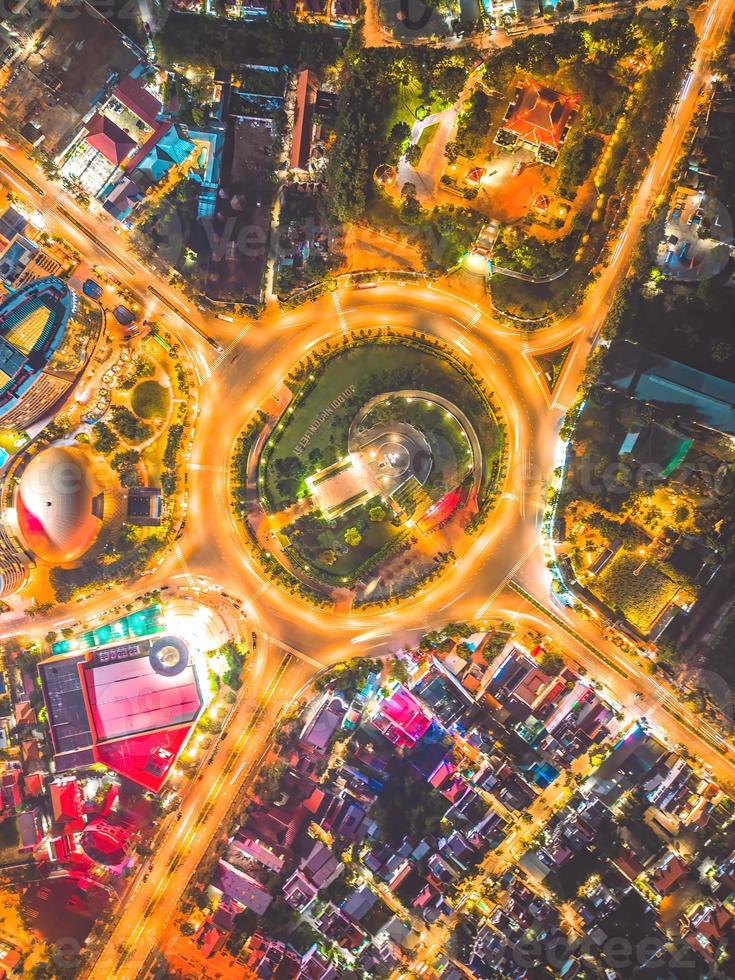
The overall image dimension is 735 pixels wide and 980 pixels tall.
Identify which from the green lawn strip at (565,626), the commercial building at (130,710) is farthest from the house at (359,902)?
the green lawn strip at (565,626)

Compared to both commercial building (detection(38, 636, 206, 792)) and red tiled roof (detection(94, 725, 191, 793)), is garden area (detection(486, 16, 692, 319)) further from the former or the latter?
red tiled roof (detection(94, 725, 191, 793))

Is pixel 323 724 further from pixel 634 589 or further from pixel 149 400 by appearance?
pixel 149 400

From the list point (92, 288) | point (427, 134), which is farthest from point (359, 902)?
point (427, 134)

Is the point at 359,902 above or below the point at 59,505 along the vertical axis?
below

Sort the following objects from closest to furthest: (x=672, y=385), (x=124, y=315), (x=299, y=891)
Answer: (x=672, y=385) < (x=299, y=891) < (x=124, y=315)

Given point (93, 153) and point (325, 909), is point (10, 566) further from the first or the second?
point (325, 909)

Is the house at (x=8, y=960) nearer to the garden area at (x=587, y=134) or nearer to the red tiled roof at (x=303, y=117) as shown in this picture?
the garden area at (x=587, y=134)

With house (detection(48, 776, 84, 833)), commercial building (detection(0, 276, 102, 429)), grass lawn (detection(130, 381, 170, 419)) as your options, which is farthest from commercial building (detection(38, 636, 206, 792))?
commercial building (detection(0, 276, 102, 429))
